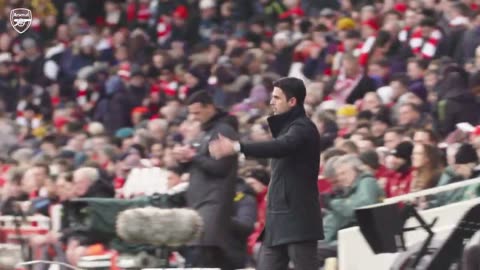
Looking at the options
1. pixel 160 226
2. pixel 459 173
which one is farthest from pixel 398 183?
pixel 160 226

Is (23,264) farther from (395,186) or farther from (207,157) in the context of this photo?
(395,186)

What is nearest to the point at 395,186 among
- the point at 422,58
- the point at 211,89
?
the point at 422,58

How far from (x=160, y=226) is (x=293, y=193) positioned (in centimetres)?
118

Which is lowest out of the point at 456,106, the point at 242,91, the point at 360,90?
the point at 456,106

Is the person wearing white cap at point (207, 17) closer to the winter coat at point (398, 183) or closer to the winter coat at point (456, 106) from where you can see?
the winter coat at point (456, 106)

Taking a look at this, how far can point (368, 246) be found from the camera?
1464cm

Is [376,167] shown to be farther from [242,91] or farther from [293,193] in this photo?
[242,91]

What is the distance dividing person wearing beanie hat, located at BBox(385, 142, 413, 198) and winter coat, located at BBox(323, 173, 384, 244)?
74 cm

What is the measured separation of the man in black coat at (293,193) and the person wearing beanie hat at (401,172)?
305 centimetres

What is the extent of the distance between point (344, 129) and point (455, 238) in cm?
561

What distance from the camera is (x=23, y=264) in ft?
46.4

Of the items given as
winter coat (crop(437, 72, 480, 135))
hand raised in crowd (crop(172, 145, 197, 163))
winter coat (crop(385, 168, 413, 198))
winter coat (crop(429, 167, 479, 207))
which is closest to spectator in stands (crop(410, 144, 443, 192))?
winter coat (crop(429, 167, 479, 207))

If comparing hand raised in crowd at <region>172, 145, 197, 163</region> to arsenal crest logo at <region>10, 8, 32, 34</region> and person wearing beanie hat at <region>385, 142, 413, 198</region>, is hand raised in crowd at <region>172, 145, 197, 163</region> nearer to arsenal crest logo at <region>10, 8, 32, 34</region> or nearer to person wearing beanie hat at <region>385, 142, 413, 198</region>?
person wearing beanie hat at <region>385, 142, 413, 198</region>

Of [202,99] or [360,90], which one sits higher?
[360,90]
